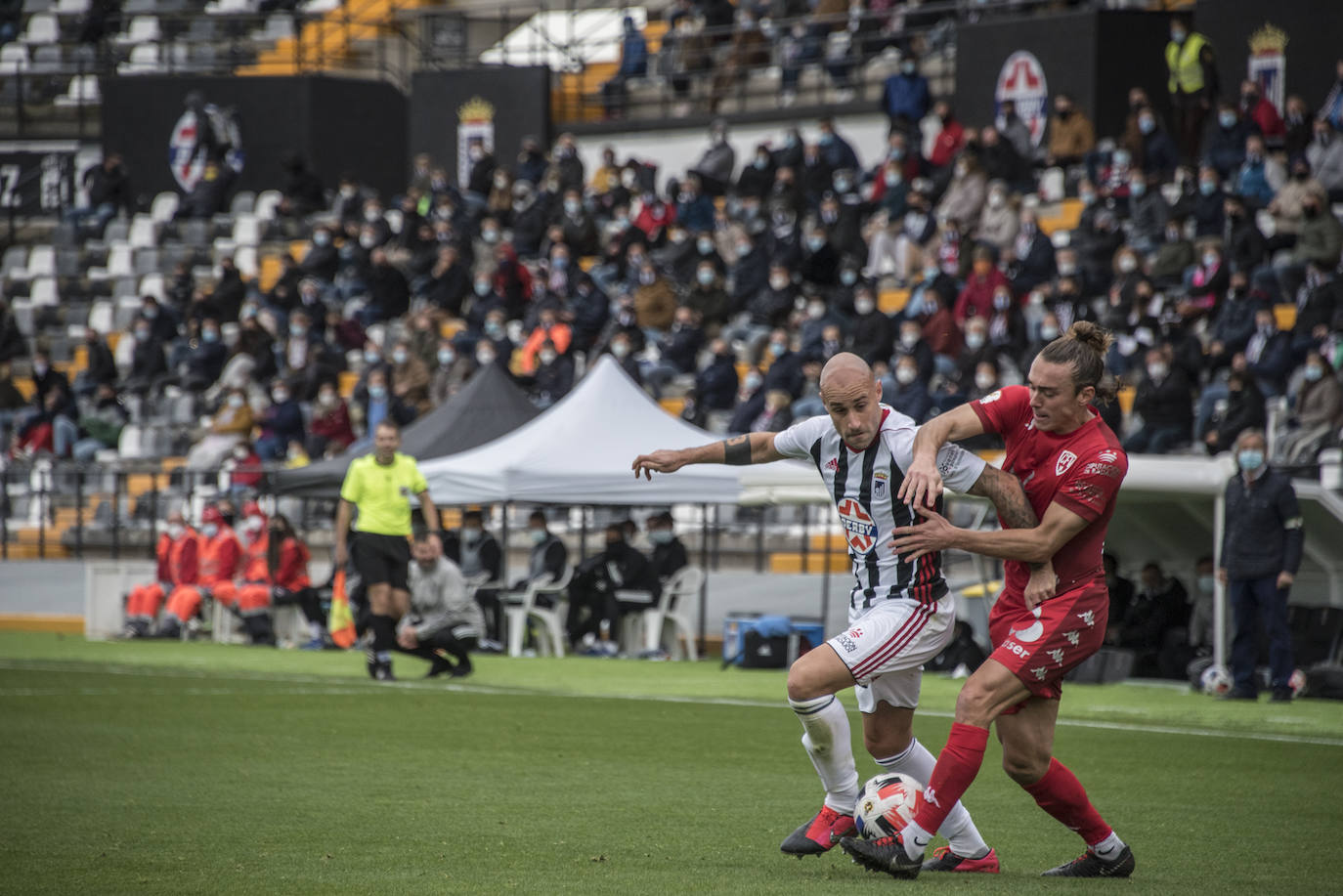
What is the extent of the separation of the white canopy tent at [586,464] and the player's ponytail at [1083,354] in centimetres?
1231

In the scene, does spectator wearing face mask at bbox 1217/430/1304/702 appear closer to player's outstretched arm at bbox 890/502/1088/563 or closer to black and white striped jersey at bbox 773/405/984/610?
black and white striped jersey at bbox 773/405/984/610

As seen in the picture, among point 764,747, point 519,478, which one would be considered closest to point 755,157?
point 519,478

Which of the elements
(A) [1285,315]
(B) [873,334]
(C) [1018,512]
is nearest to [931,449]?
(C) [1018,512]

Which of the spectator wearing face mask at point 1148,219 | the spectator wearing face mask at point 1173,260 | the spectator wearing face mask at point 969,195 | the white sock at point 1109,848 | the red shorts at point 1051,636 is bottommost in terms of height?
the white sock at point 1109,848

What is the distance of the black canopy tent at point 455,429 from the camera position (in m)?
20.5

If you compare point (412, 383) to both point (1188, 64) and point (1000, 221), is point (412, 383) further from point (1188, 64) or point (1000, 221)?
point (1188, 64)

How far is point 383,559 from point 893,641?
8742 mm

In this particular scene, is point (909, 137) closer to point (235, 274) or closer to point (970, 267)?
point (970, 267)

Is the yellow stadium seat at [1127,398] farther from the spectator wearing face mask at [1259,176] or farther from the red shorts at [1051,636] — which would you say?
the red shorts at [1051,636]

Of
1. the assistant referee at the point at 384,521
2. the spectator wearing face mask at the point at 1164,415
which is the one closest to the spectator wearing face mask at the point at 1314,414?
the spectator wearing face mask at the point at 1164,415

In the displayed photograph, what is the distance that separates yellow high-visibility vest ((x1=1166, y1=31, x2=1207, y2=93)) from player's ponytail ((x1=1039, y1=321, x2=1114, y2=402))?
65.6 feet

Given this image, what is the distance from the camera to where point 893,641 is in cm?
646

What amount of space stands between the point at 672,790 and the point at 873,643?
247cm

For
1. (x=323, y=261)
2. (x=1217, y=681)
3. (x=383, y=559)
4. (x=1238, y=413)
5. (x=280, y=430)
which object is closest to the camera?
(x=1217, y=681)
